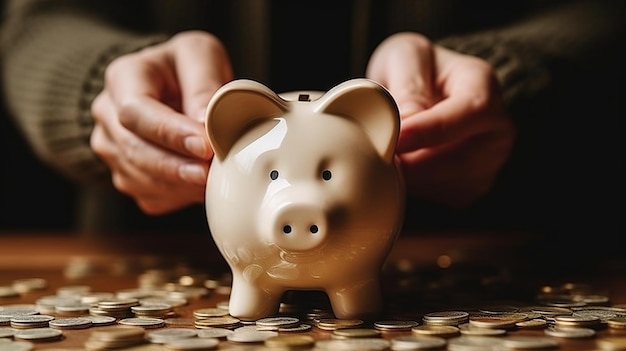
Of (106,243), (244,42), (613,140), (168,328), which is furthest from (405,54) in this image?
(613,140)

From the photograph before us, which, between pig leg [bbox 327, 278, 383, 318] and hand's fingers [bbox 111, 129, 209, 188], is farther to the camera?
hand's fingers [bbox 111, 129, 209, 188]

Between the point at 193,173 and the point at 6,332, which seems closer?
the point at 6,332

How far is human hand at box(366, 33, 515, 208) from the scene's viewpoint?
1017mm

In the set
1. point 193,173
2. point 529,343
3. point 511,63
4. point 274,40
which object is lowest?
point 529,343

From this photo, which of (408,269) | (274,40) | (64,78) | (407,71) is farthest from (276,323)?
(274,40)

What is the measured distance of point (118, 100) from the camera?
1157mm

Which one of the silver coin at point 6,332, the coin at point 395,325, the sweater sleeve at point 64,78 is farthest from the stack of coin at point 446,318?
the sweater sleeve at point 64,78

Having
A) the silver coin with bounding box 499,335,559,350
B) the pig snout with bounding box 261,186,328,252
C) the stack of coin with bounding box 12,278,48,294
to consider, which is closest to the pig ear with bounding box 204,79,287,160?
the pig snout with bounding box 261,186,328,252

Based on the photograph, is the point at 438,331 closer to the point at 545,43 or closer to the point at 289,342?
the point at 289,342

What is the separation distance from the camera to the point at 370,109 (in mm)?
830

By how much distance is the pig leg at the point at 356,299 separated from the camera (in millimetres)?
864

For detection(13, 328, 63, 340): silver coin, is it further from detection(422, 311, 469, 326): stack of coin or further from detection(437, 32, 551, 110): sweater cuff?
detection(437, 32, 551, 110): sweater cuff

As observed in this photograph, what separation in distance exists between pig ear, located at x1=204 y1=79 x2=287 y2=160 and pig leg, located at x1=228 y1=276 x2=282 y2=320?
162 millimetres

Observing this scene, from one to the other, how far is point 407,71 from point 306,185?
40cm
